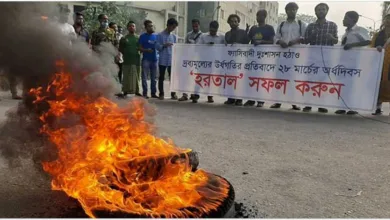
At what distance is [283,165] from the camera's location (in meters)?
4.19

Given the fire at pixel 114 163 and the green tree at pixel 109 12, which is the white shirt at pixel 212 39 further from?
the green tree at pixel 109 12

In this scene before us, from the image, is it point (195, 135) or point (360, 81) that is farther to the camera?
point (360, 81)

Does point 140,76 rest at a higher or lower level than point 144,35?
lower

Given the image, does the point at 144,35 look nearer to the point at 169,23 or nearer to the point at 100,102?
the point at 169,23

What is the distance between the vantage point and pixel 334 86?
7668 millimetres

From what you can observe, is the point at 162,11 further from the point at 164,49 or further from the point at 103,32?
the point at 103,32

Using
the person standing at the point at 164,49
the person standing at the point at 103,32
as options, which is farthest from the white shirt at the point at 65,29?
the person standing at the point at 164,49

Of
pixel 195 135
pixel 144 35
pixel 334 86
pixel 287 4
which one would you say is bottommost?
pixel 195 135

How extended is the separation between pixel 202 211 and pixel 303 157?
241cm

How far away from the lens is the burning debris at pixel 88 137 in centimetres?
269

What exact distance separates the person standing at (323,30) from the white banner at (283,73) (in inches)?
9.3

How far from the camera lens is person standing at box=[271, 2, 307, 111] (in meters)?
8.05

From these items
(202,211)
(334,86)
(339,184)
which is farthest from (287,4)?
(202,211)

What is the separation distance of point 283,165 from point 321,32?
15.1ft
